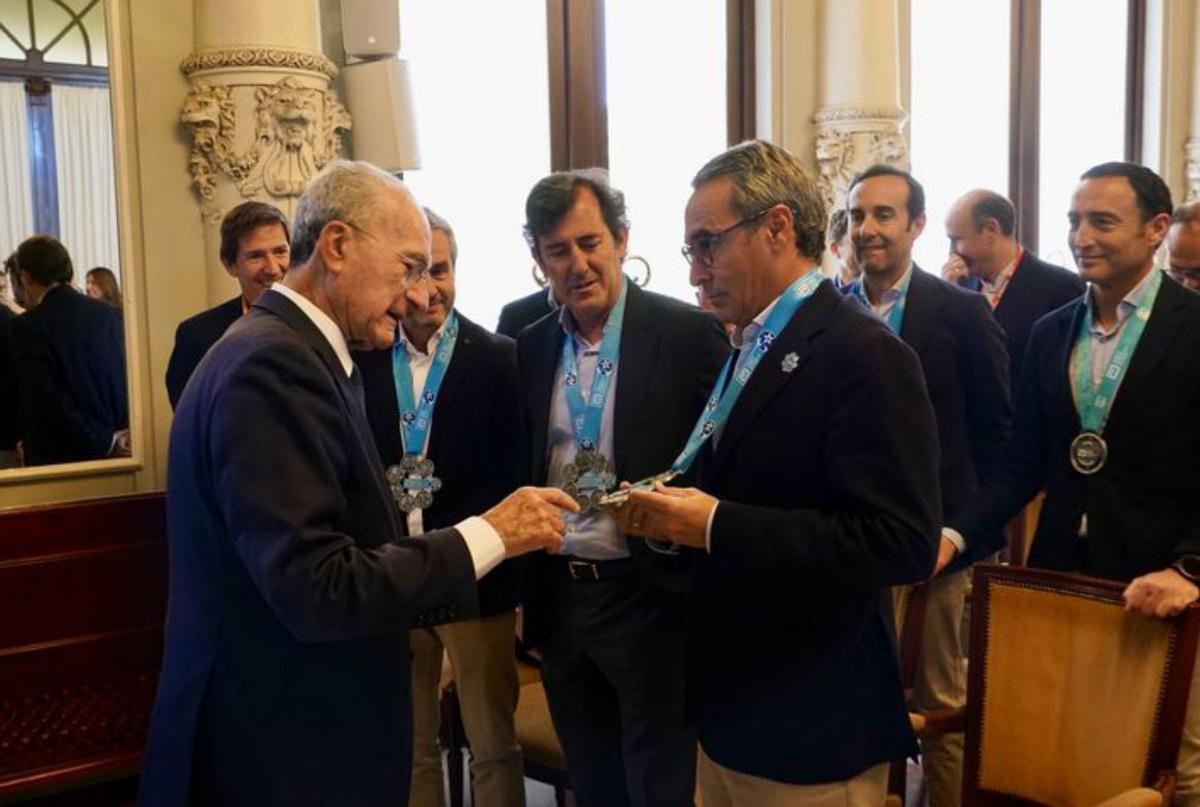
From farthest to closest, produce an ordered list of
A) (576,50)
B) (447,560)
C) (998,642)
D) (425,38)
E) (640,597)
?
(576,50) < (425,38) < (640,597) < (998,642) < (447,560)

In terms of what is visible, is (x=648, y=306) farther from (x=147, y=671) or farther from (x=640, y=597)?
(x=147, y=671)

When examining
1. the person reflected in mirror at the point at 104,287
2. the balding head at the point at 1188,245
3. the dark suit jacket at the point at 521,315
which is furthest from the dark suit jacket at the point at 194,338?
the balding head at the point at 1188,245

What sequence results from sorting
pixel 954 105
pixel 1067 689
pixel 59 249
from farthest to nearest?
pixel 954 105 → pixel 59 249 → pixel 1067 689

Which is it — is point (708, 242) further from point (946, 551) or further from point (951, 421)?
point (951, 421)

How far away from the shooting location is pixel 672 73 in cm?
554

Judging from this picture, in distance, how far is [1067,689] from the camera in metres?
2.15

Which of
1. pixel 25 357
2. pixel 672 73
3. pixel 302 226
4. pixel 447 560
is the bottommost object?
pixel 447 560

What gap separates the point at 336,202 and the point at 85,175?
7.12 ft

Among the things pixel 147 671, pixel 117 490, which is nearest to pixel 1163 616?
pixel 147 671

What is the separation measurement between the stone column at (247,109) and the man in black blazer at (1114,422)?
7.51 ft

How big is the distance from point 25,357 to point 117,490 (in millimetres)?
484

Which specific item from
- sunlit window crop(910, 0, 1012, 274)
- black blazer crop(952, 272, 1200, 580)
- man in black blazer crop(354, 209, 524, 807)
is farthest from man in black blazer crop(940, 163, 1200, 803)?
sunlit window crop(910, 0, 1012, 274)

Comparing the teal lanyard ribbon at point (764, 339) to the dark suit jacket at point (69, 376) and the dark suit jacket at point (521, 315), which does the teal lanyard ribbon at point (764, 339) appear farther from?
the dark suit jacket at point (69, 376)

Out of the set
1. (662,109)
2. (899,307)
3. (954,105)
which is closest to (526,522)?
(899,307)
